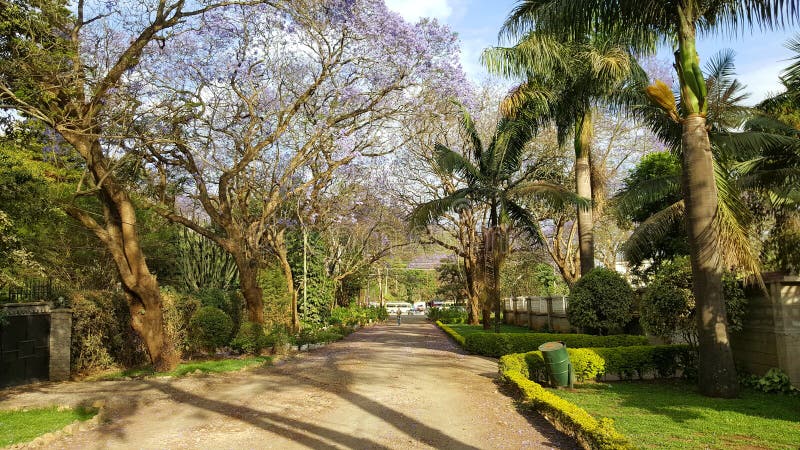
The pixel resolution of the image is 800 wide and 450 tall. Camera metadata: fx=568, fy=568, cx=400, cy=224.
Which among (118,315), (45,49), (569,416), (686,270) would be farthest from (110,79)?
(686,270)

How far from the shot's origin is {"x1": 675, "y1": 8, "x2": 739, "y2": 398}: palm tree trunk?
894 centimetres

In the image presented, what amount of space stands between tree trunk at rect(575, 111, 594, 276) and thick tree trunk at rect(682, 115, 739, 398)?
19.1 ft

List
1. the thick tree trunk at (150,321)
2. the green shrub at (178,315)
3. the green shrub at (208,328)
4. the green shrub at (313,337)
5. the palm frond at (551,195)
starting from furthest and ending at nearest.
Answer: the green shrub at (313,337)
the palm frond at (551,195)
the green shrub at (208,328)
the green shrub at (178,315)
the thick tree trunk at (150,321)

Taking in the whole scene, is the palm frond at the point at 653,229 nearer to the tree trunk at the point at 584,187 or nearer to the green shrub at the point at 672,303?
the tree trunk at the point at 584,187

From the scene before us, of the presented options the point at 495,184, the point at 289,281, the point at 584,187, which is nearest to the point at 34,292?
the point at 289,281

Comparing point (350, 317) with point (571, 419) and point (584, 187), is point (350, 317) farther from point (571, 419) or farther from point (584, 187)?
point (571, 419)

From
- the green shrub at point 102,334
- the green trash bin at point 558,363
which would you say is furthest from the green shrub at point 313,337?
the green trash bin at point 558,363

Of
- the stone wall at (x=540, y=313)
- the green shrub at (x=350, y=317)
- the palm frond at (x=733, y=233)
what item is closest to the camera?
the palm frond at (x=733, y=233)

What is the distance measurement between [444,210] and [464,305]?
110 ft

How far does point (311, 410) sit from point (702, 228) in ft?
22.3

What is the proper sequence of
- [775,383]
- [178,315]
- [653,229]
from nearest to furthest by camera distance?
1. [775,383]
2. [178,315]
3. [653,229]

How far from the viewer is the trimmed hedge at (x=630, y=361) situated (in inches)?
425

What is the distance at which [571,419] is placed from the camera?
6.54 meters

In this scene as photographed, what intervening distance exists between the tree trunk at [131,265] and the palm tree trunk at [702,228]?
10.4m
